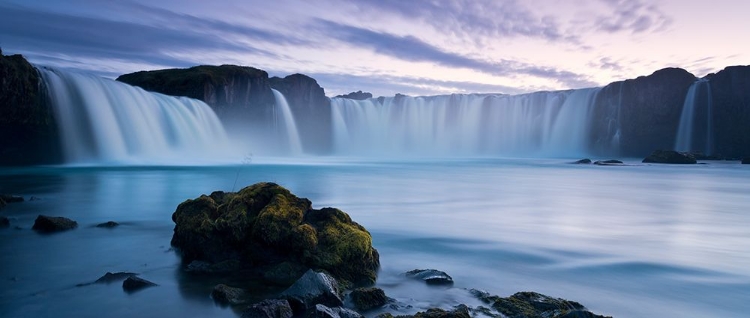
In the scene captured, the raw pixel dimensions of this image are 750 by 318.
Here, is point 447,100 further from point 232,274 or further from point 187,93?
point 232,274

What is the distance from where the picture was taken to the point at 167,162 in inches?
1428

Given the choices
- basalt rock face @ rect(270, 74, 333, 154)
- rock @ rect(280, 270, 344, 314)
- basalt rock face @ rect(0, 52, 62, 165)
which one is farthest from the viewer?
basalt rock face @ rect(270, 74, 333, 154)

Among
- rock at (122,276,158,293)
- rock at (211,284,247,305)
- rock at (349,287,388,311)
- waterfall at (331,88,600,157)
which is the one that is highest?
waterfall at (331,88,600,157)

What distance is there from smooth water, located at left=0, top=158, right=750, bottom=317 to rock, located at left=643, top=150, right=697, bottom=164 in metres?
35.6

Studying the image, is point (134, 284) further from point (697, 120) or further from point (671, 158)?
point (697, 120)

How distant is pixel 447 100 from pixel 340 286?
76.1 metres

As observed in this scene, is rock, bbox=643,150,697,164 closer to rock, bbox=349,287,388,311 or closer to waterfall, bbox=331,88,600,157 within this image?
waterfall, bbox=331,88,600,157

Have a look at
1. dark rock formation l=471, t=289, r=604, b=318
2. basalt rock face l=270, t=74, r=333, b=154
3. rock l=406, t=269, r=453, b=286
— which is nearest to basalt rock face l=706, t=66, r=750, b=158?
basalt rock face l=270, t=74, r=333, b=154

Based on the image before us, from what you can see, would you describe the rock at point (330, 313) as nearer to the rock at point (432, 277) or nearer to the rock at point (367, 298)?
the rock at point (367, 298)

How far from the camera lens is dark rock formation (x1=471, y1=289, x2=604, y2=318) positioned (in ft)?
16.9

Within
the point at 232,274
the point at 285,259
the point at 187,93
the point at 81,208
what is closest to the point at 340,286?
the point at 285,259

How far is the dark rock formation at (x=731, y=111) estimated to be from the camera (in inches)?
2303

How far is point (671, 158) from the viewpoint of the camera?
50938mm

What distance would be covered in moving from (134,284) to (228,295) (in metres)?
1.40
